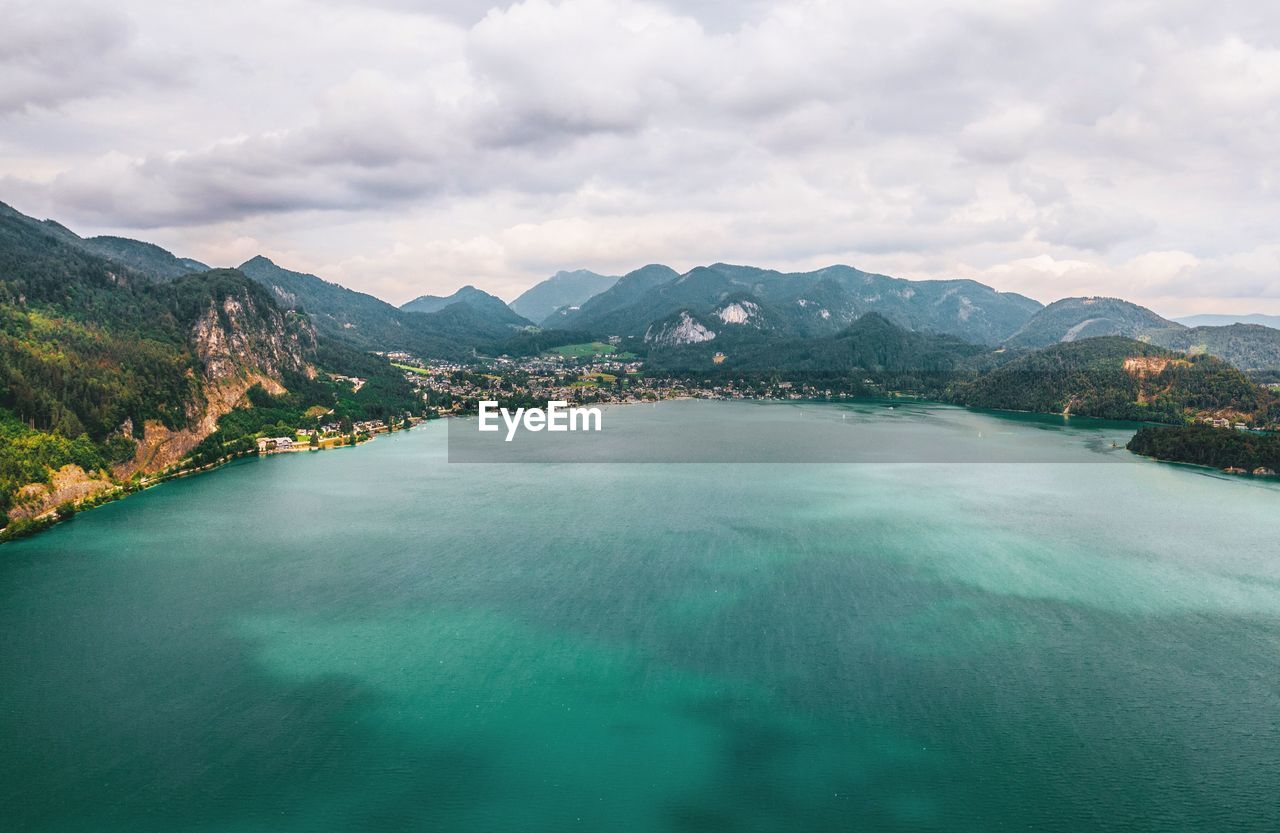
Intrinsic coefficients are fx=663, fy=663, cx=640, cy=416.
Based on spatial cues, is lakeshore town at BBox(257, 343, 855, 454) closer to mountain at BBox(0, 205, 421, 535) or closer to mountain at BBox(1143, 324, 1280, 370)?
mountain at BBox(0, 205, 421, 535)

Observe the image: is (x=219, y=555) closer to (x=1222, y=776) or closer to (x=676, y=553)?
(x=676, y=553)

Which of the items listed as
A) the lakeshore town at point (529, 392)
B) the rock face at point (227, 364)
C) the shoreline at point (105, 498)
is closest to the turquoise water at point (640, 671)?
the shoreline at point (105, 498)

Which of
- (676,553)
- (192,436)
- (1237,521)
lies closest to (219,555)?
(676,553)

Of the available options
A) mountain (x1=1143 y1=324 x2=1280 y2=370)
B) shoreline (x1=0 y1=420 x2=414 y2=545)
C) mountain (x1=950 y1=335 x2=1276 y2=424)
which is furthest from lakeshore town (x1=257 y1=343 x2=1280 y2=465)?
mountain (x1=1143 y1=324 x2=1280 y2=370)

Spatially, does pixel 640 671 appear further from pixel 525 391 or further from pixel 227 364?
pixel 525 391

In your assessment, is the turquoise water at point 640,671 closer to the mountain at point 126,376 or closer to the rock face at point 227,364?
the mountain at point 126,376
